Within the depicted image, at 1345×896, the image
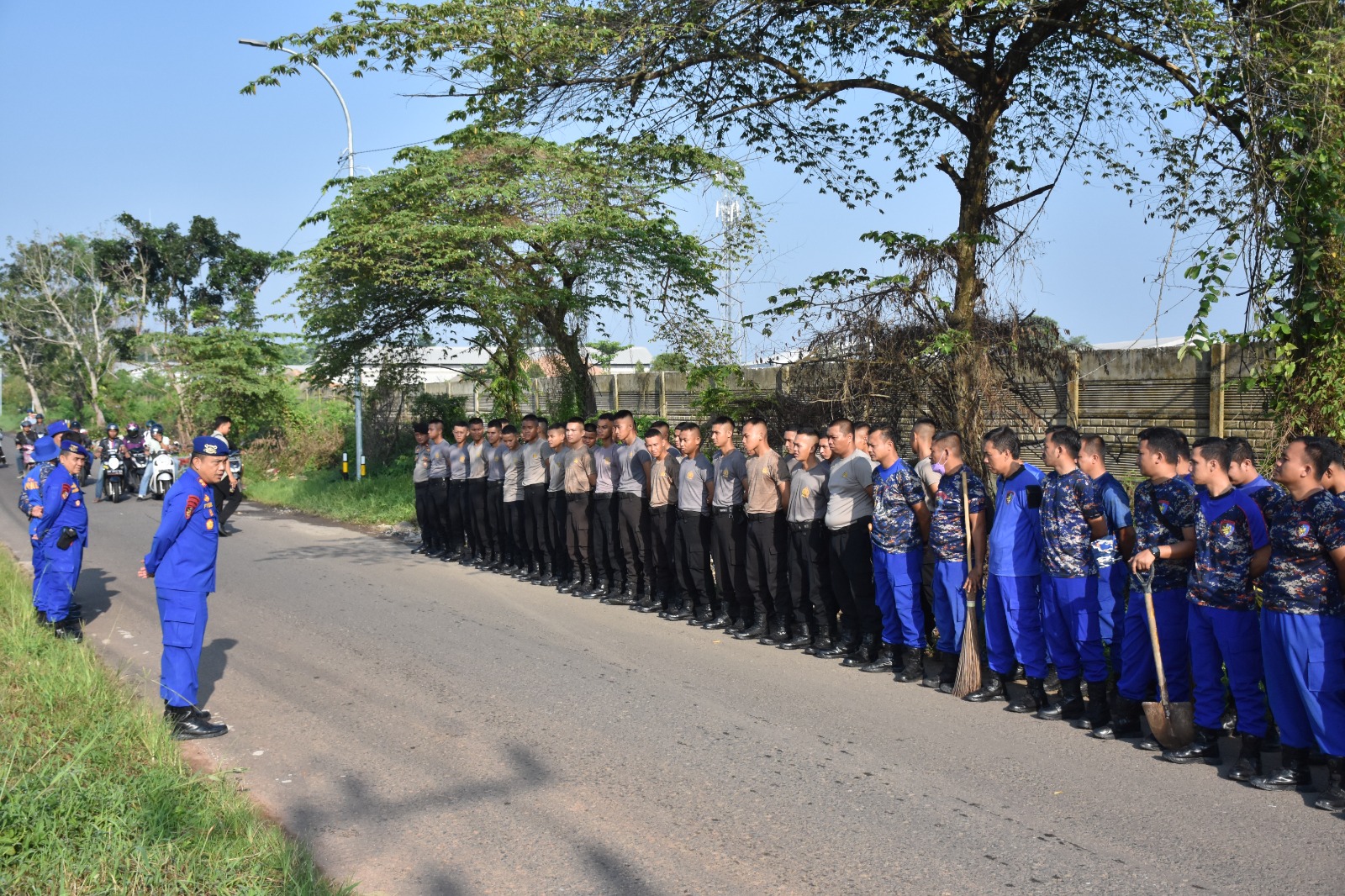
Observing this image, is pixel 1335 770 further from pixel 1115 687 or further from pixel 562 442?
pixel 562 442

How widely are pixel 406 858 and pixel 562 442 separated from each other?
7.60 m

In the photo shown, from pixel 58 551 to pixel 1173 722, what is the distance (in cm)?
878

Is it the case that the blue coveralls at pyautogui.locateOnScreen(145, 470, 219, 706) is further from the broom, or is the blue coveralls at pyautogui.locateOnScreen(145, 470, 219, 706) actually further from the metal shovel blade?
the metal shovel blade

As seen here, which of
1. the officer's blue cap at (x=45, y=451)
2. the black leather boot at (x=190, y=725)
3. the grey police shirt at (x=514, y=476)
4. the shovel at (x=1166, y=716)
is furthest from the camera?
the grey police shirt at (x=514, y=476)

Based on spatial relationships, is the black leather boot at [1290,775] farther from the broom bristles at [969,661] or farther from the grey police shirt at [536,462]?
the grey police shirt at [536,462]

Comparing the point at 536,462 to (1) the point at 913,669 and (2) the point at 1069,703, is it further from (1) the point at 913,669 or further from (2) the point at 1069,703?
(2) the point at 1069,703

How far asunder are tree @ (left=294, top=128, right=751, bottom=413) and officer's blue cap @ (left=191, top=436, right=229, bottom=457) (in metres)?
8.63

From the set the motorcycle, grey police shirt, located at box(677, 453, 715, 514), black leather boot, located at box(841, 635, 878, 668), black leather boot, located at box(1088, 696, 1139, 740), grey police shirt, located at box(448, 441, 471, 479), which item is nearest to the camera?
black leather boot, located at box(1088, 696, 1139, 740)

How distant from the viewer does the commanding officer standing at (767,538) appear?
894 cm

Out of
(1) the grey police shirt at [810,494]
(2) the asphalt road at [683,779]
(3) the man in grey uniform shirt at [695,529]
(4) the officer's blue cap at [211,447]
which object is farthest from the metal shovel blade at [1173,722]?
(4) the officer's blue cap at [211,447]

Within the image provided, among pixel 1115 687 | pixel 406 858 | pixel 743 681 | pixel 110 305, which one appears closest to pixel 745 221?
pixel 743 681

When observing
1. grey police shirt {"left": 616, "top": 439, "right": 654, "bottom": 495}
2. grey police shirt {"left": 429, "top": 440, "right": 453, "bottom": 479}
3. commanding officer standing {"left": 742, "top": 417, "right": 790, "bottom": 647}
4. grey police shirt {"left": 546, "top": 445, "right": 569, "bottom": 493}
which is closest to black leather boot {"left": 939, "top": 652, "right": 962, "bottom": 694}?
commanding officer standing {"left": 742, "top": 417, "right": 790, "bottom": 647}

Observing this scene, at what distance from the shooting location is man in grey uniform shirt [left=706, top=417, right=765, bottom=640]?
9.33 m

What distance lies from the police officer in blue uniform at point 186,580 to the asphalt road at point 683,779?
30 centimetres
